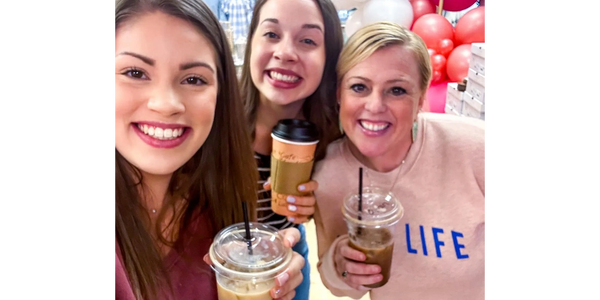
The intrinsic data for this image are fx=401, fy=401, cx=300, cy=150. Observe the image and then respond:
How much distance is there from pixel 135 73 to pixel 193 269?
0.66 m

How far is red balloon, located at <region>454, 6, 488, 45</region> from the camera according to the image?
1150 mm

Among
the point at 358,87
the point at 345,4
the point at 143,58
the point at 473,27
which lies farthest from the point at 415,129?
A: the point at 143,58

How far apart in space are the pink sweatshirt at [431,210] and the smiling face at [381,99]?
63 millimetres

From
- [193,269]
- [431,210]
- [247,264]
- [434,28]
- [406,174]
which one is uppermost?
[434,28]

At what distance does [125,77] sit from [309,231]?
29.5 inches

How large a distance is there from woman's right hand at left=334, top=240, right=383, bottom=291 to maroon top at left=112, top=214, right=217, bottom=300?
0.43m

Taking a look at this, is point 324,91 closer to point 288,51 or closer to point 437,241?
point 288,51

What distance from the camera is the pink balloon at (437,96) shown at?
Result: 124 cm

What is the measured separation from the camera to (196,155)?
126 centimetres

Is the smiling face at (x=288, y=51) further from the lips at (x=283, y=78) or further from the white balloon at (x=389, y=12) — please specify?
the white balloon at (x=389, y=12)

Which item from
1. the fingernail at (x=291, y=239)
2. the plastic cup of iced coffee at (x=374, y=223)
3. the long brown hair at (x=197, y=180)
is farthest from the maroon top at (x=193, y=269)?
the plastic cup of iced coffee at (x=374, y=223)

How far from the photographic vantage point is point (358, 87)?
1.21 meters

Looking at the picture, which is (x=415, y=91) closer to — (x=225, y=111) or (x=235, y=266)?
(x=225, y=111)
